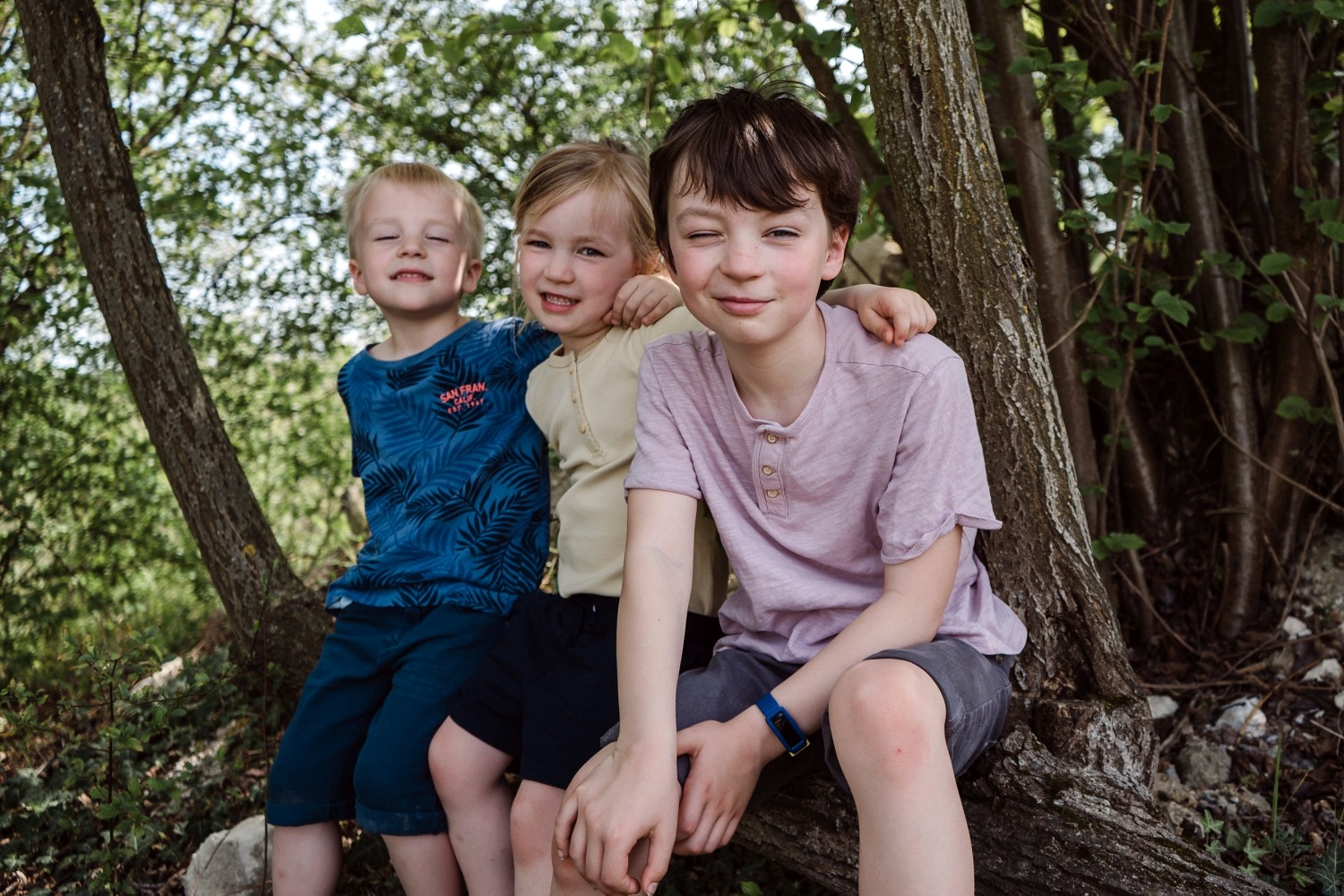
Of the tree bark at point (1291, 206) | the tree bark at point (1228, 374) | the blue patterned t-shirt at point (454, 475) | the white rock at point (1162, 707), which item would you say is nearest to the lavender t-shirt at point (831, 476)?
the blue patterned t-shirt at point (454, 475)

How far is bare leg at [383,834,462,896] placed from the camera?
2055mm

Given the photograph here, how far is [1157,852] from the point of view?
1.46 metres

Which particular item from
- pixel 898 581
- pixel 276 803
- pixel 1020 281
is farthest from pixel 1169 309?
pixel 276 803

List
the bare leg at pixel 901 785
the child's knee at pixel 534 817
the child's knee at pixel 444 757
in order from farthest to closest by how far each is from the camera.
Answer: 1. the child's knee at pixel 444 757
2. the child's knee at pixel 534 817
3. the bare leg at pixel 901 785

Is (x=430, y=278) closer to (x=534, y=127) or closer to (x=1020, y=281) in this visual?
(x=1020, y=281)

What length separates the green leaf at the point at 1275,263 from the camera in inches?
91.1

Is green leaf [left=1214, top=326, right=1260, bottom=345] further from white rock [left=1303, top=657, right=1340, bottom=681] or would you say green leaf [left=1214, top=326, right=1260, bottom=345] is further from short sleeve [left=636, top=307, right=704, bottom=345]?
short sleeve [left=636, top=307, right=704, bottom=345]

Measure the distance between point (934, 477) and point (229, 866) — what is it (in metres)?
2.00

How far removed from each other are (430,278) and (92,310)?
2.66 meters

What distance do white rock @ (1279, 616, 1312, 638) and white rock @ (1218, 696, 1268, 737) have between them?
0.78ft

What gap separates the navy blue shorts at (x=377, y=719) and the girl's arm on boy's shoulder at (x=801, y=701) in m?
0.74

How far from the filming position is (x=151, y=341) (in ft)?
9.46

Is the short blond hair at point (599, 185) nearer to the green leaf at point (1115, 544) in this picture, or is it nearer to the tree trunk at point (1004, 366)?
the tree trunk at point (1004, 366)

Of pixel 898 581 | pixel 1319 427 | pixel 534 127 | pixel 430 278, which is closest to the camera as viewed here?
pixel 898 581
